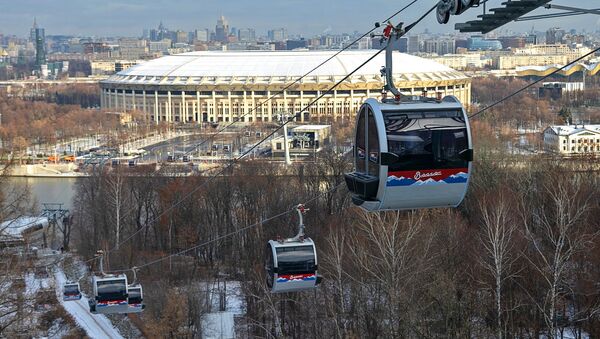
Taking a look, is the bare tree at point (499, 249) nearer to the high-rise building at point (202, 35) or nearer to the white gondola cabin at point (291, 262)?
the white gondola cabin at point (291, 262)

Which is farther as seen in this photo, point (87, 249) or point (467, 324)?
point (87, 249)

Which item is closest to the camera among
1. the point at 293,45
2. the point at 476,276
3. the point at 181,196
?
the point at 476,276

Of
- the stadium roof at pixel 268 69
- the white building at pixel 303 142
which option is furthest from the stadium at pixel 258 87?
the white building at pixel 303 142

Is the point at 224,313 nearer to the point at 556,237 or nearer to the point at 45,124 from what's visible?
the point at 556,237

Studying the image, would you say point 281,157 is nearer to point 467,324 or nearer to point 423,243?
point 423,243

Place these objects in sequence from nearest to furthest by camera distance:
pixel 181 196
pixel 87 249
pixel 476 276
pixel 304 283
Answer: pixel 304 283
pixel 476 276
pixel 87 249
pixel 181 196

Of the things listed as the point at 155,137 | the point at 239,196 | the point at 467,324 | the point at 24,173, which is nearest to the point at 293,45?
the point at 155,137

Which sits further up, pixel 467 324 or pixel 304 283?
pixel 304 283
